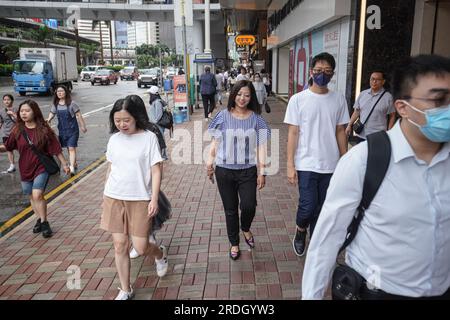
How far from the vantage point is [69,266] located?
4016 mm

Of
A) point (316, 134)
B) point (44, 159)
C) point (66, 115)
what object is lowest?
point (44, 159)

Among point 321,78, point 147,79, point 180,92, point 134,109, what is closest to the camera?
point 134,109

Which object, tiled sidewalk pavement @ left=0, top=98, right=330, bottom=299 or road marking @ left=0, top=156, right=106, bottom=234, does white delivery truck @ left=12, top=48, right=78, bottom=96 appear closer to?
road marking @ left=0, top=156, right=106, bottom=234

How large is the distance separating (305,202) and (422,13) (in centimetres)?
529

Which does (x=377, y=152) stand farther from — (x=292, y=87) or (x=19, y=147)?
(x=292, y=87)

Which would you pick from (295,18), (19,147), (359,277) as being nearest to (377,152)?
(359,277)

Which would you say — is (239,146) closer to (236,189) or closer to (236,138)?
(236,138)

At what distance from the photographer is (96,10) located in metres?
28.4

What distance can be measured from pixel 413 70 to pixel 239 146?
2263 millimetres

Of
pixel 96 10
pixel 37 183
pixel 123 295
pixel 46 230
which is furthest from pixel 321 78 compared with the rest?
pixel 96 10

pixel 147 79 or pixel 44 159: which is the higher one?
pixel 147 79

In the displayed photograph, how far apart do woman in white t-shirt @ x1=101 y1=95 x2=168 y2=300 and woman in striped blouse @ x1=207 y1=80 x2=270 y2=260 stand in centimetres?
73

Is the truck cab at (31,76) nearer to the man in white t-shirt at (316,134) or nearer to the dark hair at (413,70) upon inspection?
the man in white t-shirt at (316,134)

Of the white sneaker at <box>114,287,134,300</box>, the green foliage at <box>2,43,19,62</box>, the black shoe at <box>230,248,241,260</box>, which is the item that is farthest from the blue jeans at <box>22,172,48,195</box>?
the green foliage at <box>2,43,19,62</box>
